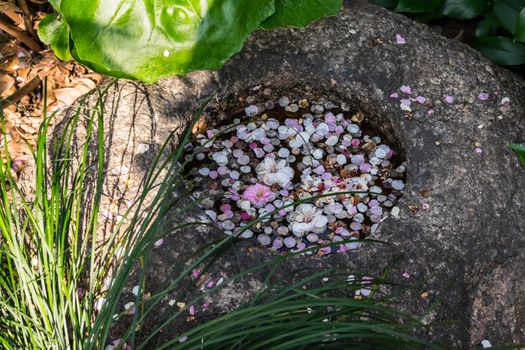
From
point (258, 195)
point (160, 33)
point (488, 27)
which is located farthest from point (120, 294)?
point (488, 27)

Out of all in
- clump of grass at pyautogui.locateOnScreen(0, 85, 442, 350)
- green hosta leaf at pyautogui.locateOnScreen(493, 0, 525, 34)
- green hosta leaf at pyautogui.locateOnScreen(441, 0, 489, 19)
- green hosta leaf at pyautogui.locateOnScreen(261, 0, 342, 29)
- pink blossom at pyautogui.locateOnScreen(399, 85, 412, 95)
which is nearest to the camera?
clump of grass at pyautogui.locateOnScreen(0, 85, 442, 350)

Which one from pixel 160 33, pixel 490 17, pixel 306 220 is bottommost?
pixel 306 220

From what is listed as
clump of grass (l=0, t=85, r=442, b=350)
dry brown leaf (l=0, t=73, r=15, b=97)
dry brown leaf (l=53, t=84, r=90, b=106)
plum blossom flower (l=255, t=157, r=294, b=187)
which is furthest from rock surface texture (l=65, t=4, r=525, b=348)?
dry brown leaf (l=0, t=73, r=15, b=97)

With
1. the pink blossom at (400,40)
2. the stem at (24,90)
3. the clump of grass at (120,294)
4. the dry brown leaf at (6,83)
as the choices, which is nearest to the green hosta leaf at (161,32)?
the clump of grass at (120,294)

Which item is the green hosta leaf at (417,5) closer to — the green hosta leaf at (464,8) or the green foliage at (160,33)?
the green hosta leaf at (464,8)

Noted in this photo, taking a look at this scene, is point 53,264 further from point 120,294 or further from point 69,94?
point 69,94

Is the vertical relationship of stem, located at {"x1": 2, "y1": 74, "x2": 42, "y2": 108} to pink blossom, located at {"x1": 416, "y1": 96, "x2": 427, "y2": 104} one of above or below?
above

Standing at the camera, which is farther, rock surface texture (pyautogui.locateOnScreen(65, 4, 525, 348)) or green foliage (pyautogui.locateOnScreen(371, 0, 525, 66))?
green foliage (pyautogui.locateOnScreen(371, 0, 525, 66))

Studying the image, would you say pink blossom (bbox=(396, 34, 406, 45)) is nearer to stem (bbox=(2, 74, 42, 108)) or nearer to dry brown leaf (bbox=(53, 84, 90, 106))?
dry brown leaf (bbox=(53, 84, 90, 106))
